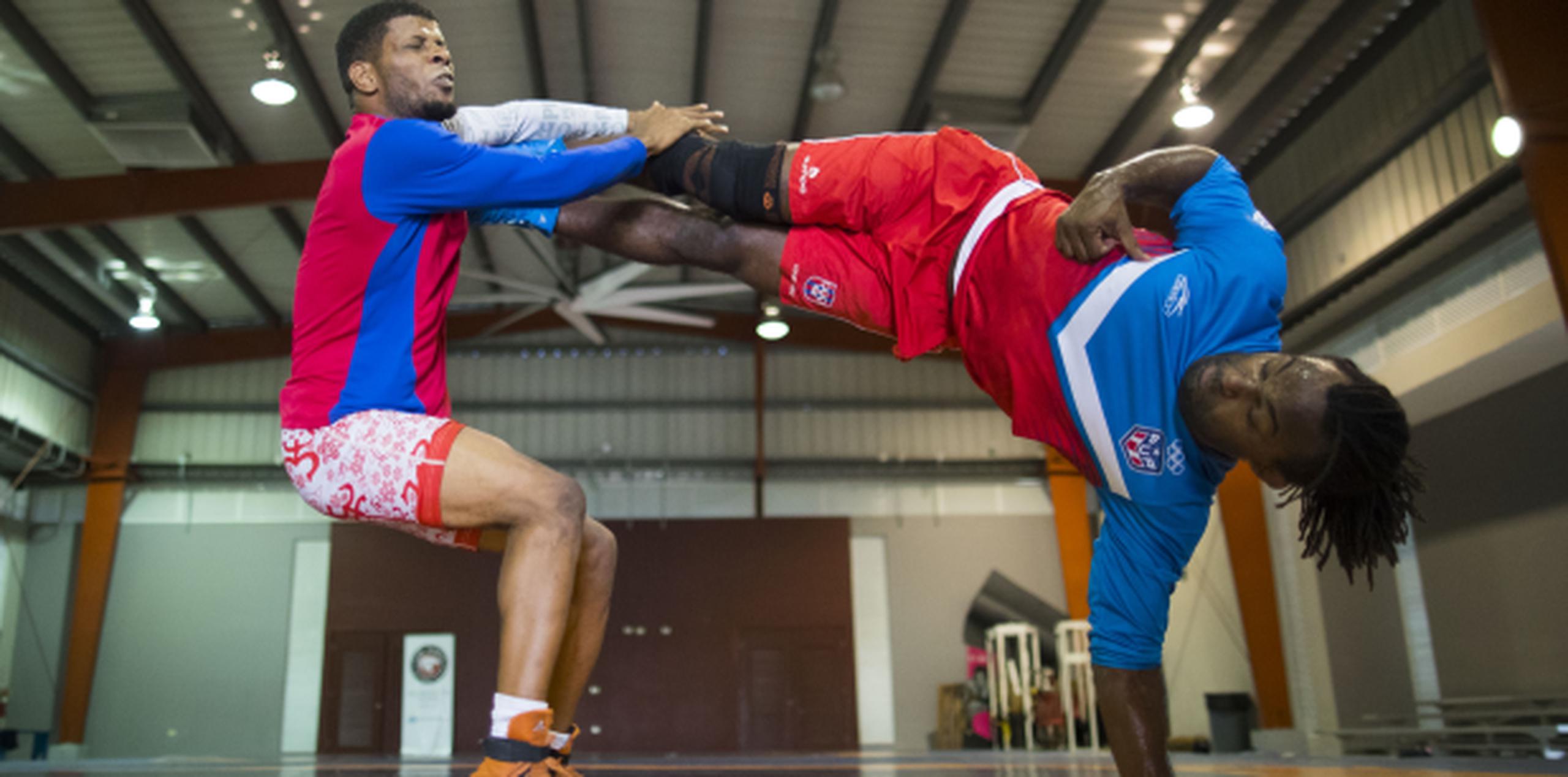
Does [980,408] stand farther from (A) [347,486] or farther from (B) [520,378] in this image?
(A) [347,486]

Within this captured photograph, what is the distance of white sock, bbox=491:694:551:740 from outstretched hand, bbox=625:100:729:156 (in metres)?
1.16

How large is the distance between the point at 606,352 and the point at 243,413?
541 centimetres

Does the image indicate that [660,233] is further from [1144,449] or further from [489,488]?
[1144,449]

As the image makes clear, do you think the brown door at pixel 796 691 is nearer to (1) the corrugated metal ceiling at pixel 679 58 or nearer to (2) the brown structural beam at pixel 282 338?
(2) the brown structural beam at pixel 282 338

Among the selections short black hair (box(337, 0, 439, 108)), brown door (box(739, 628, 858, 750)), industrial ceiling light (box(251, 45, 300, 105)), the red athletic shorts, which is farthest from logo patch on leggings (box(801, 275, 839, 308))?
brown door (box(739, 628, 858, 750))

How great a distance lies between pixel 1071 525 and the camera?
15094 mm

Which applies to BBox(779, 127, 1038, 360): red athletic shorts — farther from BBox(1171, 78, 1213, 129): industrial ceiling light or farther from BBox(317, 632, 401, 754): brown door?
BBox(317, 632, 401, 754): brown door

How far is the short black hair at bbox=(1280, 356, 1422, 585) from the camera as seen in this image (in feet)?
5.25

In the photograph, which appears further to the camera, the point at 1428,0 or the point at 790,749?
the point at 790,749

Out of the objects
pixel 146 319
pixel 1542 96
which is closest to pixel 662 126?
pixel 1542 96

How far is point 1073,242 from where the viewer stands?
183cm

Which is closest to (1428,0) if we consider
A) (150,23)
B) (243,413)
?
(150,23)

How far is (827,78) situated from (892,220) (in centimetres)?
686

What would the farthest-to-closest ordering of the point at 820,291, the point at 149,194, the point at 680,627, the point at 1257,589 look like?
the point at 680,627
the point at 1257,589
the point at 149,194
the point at 820,291
